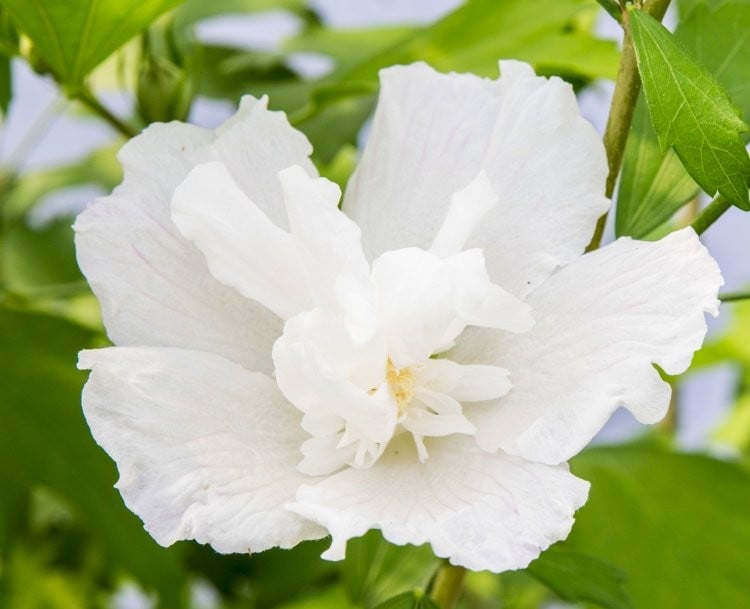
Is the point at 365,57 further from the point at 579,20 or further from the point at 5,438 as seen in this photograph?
the point at 5,438

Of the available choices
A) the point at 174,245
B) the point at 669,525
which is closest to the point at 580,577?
Answer: the point at 174,245

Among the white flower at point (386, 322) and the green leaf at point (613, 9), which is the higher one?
the green leaf at point (613, 9)

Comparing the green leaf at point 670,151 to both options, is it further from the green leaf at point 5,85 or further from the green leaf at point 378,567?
the green leaf at point 5,85

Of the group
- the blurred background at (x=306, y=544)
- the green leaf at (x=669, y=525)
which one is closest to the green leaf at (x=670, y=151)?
the blurred background at (x=306, y=544)

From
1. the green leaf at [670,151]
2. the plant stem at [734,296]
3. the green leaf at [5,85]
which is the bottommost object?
the green leaf at [5,85]

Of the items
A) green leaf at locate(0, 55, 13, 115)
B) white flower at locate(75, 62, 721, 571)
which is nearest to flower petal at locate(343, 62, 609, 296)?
white flower at locate(75, 62, 721, 571)

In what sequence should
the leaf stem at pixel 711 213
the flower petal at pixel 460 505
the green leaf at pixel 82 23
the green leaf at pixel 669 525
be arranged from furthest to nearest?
the green leaf at pixel 669 525
the green leaf at pixel 82 23
the leaf stem at pixel 711 213
the flower petal at pixel 460 505

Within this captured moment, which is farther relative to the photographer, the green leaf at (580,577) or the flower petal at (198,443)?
the green leaf at (580,577)
